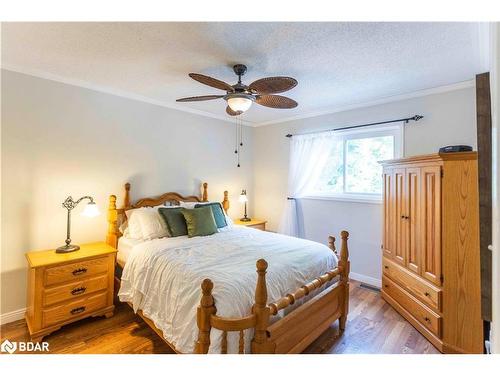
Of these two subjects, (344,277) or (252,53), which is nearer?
(252,53)

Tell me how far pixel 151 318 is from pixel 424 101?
11.5 ft

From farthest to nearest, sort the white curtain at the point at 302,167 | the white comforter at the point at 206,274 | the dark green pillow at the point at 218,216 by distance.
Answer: the white curtain at the point at 302,167, the dark green pillow at the point at 218,216, the white comforter at the point at 206,274

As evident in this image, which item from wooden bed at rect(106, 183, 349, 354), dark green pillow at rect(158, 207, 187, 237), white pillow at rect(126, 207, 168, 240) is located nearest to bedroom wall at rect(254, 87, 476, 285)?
wooden bed at rect(106, 183, 349, 354)

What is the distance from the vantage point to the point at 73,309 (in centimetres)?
215

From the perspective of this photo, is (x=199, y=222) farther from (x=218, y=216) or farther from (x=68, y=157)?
(x=68, y=157)

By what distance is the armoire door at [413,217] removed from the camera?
7.45ft

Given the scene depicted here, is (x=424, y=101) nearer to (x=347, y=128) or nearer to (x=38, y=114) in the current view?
(x=347, y=128)

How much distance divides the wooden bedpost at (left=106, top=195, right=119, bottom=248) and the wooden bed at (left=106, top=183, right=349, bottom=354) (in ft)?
0.98

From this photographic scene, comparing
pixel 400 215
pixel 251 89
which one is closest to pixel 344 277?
pixel 400 215

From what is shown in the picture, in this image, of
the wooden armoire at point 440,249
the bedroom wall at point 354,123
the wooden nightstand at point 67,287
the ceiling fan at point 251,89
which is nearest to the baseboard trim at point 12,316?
the wooden nightstand at point 67,287

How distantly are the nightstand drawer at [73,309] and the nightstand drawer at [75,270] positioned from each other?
22 cm

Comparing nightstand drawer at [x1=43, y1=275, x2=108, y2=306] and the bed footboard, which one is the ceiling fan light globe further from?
nightstand drawer at [x1=43, y1=275, x2=108, y2=306]

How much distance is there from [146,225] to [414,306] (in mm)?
2788

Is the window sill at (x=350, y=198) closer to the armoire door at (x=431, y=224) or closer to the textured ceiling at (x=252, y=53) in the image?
the armoire door at (x=431, y=224)
